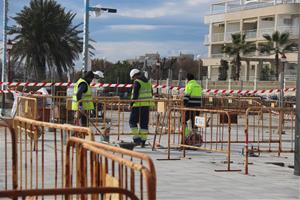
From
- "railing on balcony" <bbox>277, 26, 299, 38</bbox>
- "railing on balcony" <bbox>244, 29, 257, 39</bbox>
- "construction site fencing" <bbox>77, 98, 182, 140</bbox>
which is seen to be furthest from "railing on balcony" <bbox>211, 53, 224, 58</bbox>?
"construction site fencing" <bbox>77, 98, 182, 140</bbox>

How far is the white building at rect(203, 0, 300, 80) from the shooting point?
234ft

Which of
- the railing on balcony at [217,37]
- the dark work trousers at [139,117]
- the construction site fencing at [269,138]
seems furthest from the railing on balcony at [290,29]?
the dark work trousers at [139,117]

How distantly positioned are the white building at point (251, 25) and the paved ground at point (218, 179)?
53.6 m

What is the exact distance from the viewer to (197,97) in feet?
47.6

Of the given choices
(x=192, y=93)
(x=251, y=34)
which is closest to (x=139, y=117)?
(x=192, y=93)

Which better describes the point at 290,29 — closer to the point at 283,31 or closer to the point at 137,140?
the point at 283,31

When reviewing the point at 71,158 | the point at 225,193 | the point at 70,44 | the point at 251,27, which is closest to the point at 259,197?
the point at 225,193

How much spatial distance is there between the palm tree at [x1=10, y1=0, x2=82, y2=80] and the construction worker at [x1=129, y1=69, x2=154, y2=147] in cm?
3478

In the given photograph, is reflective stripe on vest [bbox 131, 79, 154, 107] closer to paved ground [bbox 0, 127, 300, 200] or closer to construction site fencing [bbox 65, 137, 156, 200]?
paved ground [bbox 0, 127, 300, 200]

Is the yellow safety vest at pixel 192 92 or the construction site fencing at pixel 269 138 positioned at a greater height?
the yellow safety vest at pixel 192 92

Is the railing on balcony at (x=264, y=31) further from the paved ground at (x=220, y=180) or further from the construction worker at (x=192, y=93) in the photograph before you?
the paved ground at (x=220, y=180)

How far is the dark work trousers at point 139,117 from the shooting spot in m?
13.4

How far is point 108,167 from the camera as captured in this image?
15.5 ft

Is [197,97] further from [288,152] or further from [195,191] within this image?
[195,191]
